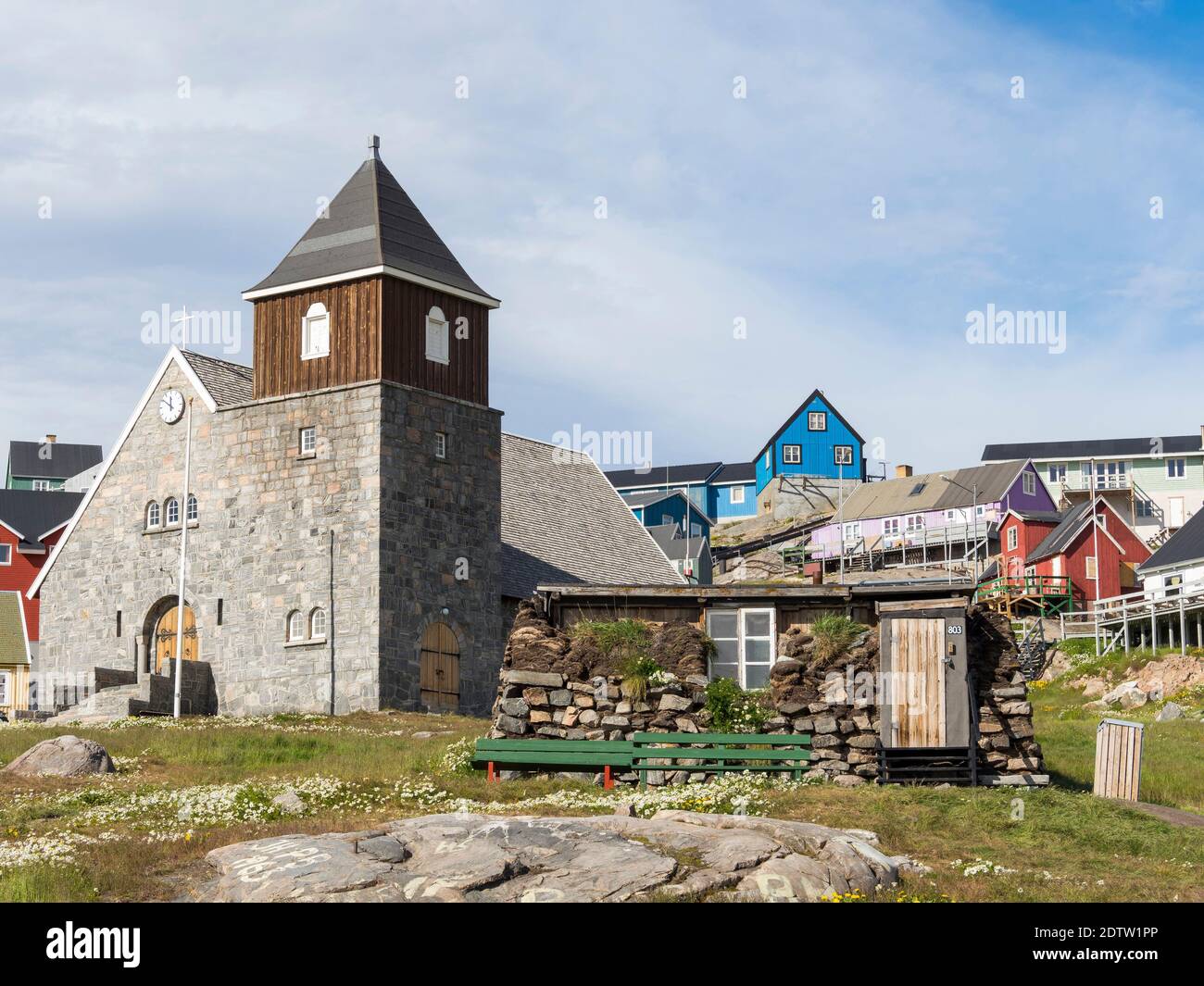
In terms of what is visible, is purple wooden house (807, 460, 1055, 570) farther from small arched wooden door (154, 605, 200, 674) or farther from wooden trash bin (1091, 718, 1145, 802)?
wooden trash bin (1091, 718, 1145, 802)

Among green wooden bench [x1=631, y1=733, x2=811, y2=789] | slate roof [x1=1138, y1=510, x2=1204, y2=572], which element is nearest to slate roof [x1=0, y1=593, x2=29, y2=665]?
green wooden bench [x1=631, y1=733, x2=811, y2=789]

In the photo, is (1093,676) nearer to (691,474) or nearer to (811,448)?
(811,448)

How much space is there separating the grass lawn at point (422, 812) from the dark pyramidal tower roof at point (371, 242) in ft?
57.9

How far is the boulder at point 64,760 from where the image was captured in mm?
A: 26250

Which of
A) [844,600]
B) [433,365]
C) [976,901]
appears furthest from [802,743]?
[433,365]

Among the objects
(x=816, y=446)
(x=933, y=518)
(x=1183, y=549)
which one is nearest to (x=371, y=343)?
(x=1183, y=549)

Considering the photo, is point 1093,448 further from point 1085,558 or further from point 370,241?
point 370,241

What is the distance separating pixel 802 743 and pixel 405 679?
19.1 metres

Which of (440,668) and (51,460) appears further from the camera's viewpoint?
(51,460)

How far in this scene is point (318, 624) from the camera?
1706 inches

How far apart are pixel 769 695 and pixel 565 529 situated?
28.0 m

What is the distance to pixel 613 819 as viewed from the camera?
773 inches

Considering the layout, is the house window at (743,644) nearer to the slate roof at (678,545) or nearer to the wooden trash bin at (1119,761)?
the wooden trash bin at (1119,761)

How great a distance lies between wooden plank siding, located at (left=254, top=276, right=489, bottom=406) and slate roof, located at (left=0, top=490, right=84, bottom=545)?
32709 mm
